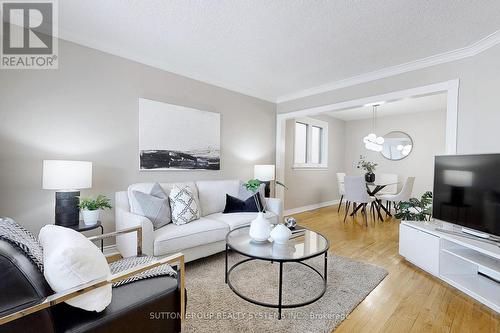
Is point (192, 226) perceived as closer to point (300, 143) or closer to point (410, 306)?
point (410, 306)

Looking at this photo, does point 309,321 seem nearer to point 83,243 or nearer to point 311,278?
point 311,278

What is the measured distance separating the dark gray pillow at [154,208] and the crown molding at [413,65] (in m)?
3.10

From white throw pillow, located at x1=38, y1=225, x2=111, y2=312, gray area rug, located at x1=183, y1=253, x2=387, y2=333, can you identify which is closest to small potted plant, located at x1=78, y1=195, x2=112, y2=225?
gray area rug, located at x1=183, y1=253, x2=387, y2=333

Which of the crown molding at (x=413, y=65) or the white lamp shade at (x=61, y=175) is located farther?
the crown molding at (x=413, y=65)

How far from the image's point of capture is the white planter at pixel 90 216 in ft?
7.53

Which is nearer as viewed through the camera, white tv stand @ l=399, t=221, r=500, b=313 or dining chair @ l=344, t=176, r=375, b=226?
white tv stand @ l=399, t=221, r=500, b=313

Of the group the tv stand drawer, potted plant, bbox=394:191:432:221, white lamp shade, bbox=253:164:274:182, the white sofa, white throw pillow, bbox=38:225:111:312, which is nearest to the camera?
white throw pillow, bbox=38:225:111:312

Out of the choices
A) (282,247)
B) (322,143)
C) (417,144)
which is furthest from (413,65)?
(417,144)

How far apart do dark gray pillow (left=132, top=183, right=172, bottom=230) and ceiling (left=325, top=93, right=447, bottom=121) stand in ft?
12.5

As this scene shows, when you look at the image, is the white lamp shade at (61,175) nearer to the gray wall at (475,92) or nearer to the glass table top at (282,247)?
the glass table top at (282,247)

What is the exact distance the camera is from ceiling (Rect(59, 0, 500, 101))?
204 cm

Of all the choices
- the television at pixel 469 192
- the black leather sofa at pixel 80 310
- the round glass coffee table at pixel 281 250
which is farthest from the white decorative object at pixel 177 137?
the television at pixel 469 192

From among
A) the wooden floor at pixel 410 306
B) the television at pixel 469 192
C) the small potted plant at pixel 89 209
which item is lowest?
the wooden floor at pixel 410 306

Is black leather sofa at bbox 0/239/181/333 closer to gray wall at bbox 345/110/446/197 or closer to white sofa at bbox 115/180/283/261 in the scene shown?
white sofa at bbox 115/180/283/261
